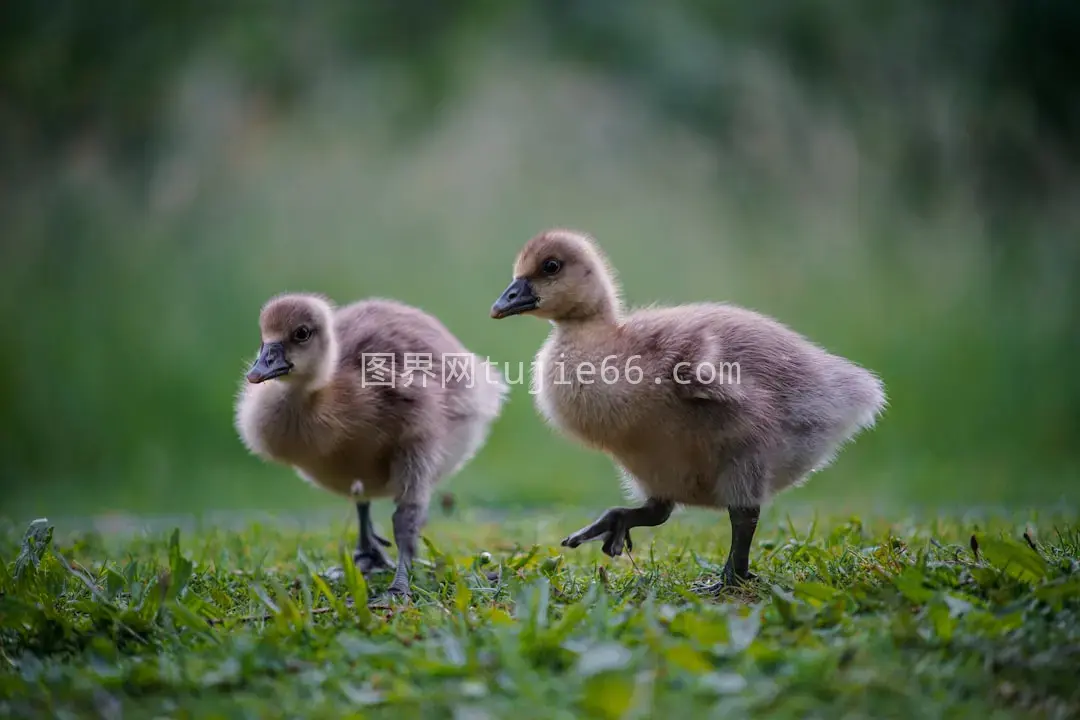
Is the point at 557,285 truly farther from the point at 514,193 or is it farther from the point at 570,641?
the point at 514,193

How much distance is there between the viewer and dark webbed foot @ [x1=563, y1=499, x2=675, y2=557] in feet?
12.4

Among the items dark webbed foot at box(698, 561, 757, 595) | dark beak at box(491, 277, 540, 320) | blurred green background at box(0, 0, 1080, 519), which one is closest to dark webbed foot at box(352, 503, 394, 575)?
dark beak at box(491, 277, 540, 320)

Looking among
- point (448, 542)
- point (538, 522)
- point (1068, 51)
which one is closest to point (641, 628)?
point (448, 542)

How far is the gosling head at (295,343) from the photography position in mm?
4137

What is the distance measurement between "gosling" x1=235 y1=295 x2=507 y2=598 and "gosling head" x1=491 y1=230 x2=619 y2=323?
722 mm

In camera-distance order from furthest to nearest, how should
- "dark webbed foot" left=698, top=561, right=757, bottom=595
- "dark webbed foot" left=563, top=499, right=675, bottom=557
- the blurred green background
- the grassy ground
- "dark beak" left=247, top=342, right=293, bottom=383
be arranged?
the blurred green background < "dark beak" left=247, top=342, right=293, bottom=383 < "dark webbed foot" left=563, top=499, right=675, bottom=557 < "dark webbed foot" left=698, top=561, right=757, bottom=595 < the grassy ground

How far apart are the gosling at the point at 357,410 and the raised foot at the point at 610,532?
0.70 m

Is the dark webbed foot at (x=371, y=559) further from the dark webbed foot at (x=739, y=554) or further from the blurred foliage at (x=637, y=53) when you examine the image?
the blurred foliage at (x=637, y=53)

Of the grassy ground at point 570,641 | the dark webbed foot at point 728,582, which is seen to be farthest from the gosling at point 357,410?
the dark webbed foot at point 728,582

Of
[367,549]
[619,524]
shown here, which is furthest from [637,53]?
[619,524]

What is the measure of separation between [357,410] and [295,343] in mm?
362

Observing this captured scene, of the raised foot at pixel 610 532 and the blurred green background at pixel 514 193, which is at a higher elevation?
the blurred green background at pixel 514 193

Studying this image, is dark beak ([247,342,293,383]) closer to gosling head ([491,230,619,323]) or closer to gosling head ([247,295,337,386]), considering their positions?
gosling head ([247,295,337,386])

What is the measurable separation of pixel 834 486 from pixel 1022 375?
217 cm
